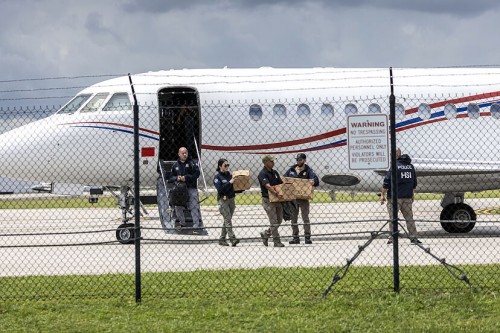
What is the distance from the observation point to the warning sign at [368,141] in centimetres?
1272

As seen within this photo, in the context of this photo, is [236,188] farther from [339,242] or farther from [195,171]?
[339,242]

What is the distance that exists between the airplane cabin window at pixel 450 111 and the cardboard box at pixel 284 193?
5069 mm

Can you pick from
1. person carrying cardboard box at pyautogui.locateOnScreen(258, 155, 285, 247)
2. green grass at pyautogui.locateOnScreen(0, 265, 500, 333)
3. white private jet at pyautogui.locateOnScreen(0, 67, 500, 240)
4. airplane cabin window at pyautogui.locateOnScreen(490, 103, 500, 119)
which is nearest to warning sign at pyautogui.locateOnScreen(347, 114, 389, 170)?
green grass at pyautogui.locateOnScreen(0, 265, 500, 333)

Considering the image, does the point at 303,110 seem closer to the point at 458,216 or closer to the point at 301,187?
the point at 301,187

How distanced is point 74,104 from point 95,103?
0.53 m

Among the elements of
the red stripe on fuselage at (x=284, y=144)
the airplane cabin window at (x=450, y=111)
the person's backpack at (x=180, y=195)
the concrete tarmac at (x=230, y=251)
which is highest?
the airplane cabin window at (x=450, y=111)

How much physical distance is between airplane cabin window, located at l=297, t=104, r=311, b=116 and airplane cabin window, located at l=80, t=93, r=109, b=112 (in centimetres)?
438

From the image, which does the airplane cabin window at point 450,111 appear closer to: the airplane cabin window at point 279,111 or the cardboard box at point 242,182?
the airplane cabin window at point 279,111

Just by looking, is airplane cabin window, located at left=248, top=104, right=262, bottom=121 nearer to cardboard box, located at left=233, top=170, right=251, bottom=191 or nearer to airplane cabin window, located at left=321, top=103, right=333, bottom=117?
airplane cabin window, located at left=321, top=103, right=333, bottom=117

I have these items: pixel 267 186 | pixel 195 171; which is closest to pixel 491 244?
pixel 267 186

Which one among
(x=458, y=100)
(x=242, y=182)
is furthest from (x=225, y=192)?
(x=458, y=100)

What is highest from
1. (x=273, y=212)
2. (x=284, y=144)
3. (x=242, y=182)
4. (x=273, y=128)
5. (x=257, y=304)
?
(x=273, y=128)

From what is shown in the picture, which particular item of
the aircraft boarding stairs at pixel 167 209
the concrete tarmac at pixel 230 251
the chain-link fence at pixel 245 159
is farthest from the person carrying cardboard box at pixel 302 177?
the aircraft boarding stairs at pixel 167 209

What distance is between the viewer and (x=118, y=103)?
22.2 metres
